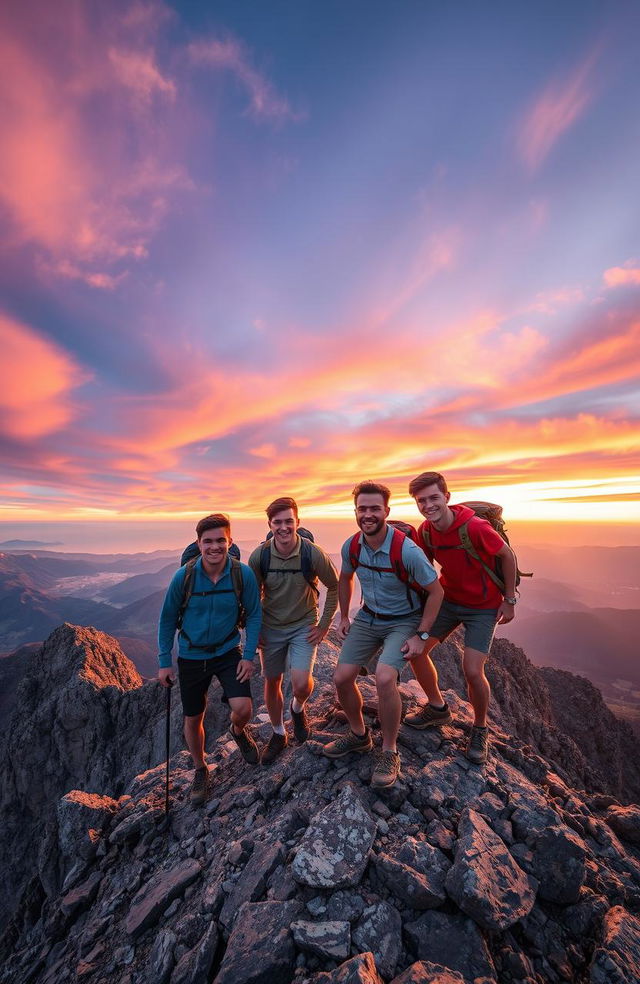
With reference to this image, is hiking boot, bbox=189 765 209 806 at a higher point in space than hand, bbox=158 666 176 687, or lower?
lower

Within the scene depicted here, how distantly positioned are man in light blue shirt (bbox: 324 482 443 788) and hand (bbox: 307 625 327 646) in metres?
0.70

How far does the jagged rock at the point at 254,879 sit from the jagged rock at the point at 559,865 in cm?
298

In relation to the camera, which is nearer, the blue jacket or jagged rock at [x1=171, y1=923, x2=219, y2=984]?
jagged rock at [x1=171, y1=923, x2=219, y2=984]

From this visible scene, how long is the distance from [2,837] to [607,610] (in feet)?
816

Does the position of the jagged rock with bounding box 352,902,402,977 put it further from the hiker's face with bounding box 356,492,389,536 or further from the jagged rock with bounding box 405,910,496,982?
the hiker's face with bounding box 356,492,389,536

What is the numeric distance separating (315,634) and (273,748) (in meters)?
Answer: 2.15

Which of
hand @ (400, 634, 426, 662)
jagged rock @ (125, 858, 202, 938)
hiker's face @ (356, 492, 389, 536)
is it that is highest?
hiker's face @ (356, 492, 389, 536)

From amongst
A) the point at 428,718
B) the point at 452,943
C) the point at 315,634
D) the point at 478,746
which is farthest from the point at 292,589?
the point at 452,943

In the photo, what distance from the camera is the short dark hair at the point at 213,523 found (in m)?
5.83

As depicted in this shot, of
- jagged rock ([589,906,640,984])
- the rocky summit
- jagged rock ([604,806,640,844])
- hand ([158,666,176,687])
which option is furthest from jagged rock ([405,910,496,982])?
hand ([158,666,176,687])

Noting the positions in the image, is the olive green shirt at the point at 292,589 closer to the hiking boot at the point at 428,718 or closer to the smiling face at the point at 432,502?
the smiling face at the point at 432,502

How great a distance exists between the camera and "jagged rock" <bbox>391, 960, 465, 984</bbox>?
2977 mm

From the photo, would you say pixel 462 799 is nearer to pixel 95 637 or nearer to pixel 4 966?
pixel 4 966

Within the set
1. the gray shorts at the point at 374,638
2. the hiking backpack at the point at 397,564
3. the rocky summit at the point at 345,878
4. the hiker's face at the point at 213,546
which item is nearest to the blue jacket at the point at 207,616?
the hiker's face at the point at 213,546
